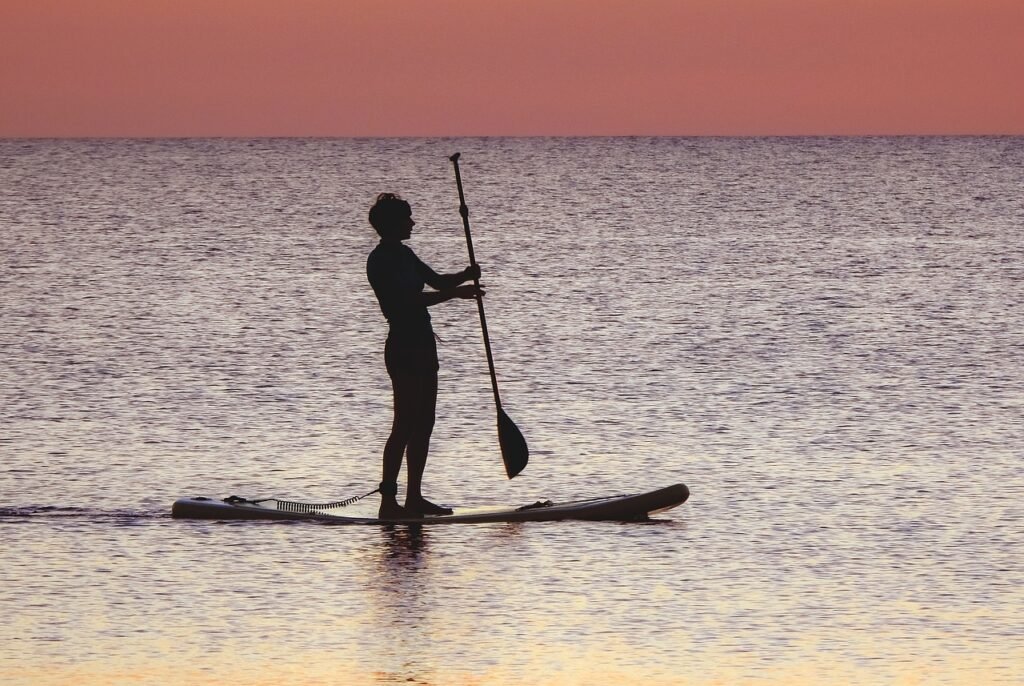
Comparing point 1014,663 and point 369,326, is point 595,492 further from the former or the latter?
point 369,326

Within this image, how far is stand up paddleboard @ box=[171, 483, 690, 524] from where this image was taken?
12.2 meters

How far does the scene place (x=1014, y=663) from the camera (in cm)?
863

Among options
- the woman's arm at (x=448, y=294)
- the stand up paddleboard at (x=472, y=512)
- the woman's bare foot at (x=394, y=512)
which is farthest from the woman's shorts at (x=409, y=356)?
A: the stand up paddleboard at (x=472, y=512)

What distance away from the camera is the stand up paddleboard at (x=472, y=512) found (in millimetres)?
12164

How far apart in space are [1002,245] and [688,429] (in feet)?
152

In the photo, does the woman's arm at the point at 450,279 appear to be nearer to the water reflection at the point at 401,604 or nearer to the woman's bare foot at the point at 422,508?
the woman's bare foot at the point at 422,508

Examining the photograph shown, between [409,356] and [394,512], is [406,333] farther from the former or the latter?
[394,512]

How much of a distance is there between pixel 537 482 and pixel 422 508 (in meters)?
2.35

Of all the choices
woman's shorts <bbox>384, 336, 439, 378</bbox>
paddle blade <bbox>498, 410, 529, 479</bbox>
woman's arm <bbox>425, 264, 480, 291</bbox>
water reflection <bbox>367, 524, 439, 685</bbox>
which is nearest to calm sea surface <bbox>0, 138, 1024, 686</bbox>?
water reflection <bbox>367, 524, 439, 685</bbox>

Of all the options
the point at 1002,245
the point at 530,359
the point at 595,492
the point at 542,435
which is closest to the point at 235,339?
the point at 530,359

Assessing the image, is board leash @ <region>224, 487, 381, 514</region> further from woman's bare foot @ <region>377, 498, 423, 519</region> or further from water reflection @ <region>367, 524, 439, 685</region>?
water reflection @ <region>367, 524, 439, 685</region>

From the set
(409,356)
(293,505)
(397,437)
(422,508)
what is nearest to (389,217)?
(409,356)

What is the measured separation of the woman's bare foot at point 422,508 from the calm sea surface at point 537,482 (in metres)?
0.31

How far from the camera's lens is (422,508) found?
12.1 m
